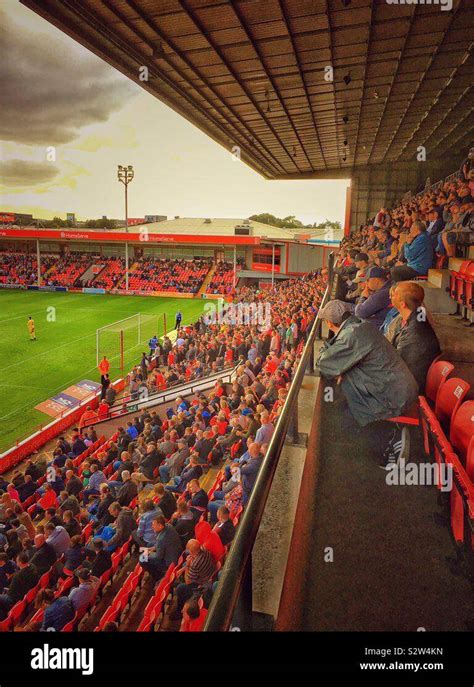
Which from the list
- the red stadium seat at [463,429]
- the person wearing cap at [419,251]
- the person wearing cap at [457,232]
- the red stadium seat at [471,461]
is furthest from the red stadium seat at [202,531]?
the person wearing cap at [457,232]

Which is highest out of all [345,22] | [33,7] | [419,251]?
[345,22]

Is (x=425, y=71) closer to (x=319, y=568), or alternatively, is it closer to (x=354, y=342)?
(x=354, y=342)

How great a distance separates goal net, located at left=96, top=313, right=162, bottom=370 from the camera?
71.8 feet

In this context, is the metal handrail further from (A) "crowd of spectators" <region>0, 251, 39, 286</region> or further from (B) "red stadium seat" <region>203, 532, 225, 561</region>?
(A) "crowd of spectators" <region>0, 251, 39, 286</region>

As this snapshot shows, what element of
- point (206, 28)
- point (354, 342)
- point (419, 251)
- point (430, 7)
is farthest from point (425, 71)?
point (354, 342)

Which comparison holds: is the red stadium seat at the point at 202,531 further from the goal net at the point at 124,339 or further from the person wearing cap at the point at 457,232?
the goal net at the point at 124,339

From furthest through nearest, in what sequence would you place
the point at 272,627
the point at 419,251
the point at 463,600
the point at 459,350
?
the point at 419,251 → the point at 459,350 → the point at 463,600 → the point at 272,627

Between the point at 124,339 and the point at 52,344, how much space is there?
147 inches

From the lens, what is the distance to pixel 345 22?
1112cm

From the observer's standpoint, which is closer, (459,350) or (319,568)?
(319,568)

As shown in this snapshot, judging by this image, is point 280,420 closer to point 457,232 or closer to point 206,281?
point 457,232

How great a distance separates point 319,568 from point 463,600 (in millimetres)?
831

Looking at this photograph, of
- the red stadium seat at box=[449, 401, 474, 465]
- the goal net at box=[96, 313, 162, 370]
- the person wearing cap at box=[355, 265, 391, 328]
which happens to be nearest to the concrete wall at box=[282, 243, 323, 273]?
the goal net at box=[96, 313, 162, 370]

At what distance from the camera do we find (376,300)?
5117mm
